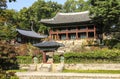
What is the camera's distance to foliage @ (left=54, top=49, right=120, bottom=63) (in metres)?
35.1

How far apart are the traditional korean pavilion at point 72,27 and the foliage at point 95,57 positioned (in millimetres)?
14989

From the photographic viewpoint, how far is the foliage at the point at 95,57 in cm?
3509

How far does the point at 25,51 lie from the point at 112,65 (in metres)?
14.4

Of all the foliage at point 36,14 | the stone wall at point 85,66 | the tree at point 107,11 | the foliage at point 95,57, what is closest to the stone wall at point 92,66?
the stone wall at point 85,66

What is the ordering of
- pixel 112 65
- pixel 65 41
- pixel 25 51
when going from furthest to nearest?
pixel 65 41 → pixel 25 51 → pixel 112 65

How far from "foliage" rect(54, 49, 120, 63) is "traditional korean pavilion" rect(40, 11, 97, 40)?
49.2 feet

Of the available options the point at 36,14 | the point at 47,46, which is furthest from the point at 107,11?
the point at 36,14

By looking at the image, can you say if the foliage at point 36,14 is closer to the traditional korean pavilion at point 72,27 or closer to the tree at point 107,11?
the traditional korean pavilion at point 72,27

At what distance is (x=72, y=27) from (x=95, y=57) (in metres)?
19.4

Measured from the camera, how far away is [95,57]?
3597 cm

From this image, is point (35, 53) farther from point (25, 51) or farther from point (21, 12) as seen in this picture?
point (21, 12)

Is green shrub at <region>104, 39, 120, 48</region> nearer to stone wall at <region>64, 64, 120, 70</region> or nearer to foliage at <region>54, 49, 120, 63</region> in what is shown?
foliage at <region>54, 49, 120, 63</region>

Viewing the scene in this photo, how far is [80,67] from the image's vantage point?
3562 centimetres

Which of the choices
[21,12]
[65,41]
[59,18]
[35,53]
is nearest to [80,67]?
[35,53]
